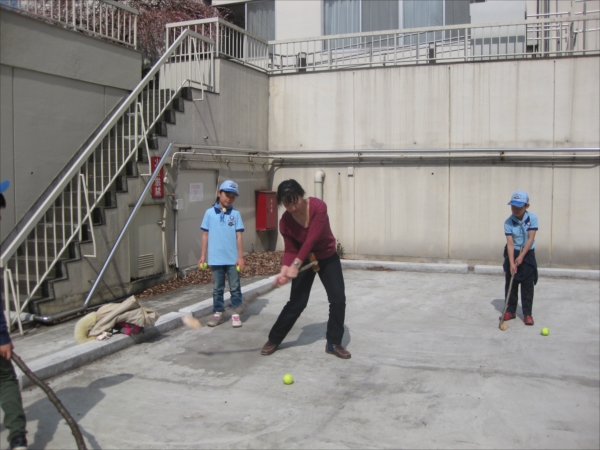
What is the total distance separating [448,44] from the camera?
13.1 metres

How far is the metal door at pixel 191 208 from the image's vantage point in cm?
1023

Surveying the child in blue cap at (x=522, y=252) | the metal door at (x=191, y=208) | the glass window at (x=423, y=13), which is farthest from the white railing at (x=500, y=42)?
the child in blue cap at (x=522, y=252)

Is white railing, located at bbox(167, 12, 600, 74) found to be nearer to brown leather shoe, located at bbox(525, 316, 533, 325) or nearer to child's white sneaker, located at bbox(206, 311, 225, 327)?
child's white sneaker, located at bbox(206, 311, 225, 327)

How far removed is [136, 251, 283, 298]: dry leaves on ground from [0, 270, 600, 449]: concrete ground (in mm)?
1921

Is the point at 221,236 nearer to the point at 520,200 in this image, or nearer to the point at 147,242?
the point at 147,242

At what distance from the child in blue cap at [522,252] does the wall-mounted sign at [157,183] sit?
5326 mm

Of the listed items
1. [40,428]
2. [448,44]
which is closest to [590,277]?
[448,44]

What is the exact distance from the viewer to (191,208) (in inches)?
416

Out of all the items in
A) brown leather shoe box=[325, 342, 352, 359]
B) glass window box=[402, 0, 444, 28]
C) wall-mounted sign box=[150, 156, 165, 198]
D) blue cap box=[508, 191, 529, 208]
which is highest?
glass window box=[402, 0, 444, 28]

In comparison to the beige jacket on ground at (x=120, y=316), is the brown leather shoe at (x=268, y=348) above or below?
below

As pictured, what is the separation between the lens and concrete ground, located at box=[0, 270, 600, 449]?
4.43 metres

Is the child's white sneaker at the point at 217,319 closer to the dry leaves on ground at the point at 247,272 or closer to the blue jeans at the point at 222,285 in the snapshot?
the blue jeans at the point at 222,285

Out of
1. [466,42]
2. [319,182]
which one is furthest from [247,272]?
[466,42]

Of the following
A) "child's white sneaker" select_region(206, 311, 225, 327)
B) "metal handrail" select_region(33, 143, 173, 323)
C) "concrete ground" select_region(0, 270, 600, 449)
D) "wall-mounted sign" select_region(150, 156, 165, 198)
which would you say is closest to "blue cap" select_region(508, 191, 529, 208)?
"concrete ground" select_region(0, 270, 600, 449)
